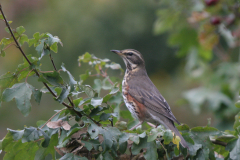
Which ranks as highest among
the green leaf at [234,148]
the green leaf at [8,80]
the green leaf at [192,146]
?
the green leaf at [8,80]

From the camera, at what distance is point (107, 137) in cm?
196

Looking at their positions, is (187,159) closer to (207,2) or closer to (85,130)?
(85,130)

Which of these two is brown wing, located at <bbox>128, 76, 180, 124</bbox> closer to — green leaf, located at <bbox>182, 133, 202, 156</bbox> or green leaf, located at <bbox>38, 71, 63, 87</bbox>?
green leaf, located at <bbox>182, 133, 202, 156</bbox>

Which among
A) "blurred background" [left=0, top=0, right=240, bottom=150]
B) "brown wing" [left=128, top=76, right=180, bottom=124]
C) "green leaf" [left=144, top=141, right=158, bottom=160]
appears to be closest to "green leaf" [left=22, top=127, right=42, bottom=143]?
"green leaf" [left=144, top=141, right=158, bottom=160]

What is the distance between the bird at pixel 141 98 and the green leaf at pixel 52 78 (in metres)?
1.06

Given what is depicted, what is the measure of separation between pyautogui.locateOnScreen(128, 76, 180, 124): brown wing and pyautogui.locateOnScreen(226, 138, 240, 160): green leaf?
38.9 inches

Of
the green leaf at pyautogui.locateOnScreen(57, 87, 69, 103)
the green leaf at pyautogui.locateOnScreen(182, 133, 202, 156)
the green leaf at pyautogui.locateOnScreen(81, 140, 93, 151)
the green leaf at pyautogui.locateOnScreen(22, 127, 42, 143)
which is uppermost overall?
the green leaf at pyautogui.locateOnScreen(57, 87, 69, 103)

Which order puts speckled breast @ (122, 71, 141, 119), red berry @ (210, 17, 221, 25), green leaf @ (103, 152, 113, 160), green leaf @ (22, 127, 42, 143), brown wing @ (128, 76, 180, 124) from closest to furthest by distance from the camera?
green leaf @ (22, 127, 42, 143), green leaf @ (103, 152, 113, 160), speckled breast @ (122, 71, 141, 119), brown wing @ (128, 76, 180, 124), red berry @ (210, 17, 221, 25)

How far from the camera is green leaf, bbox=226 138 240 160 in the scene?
2102mm

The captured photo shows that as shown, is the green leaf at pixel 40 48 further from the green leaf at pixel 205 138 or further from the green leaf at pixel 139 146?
the green leaf at pixel 205 138

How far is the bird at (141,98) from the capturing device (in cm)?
323

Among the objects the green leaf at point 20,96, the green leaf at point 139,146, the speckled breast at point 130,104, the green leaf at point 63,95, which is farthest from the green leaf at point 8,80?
the speckled breast at point 130,104

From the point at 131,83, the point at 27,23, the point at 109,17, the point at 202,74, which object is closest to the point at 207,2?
the point at 131,83

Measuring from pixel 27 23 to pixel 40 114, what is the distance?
2.42 meters
